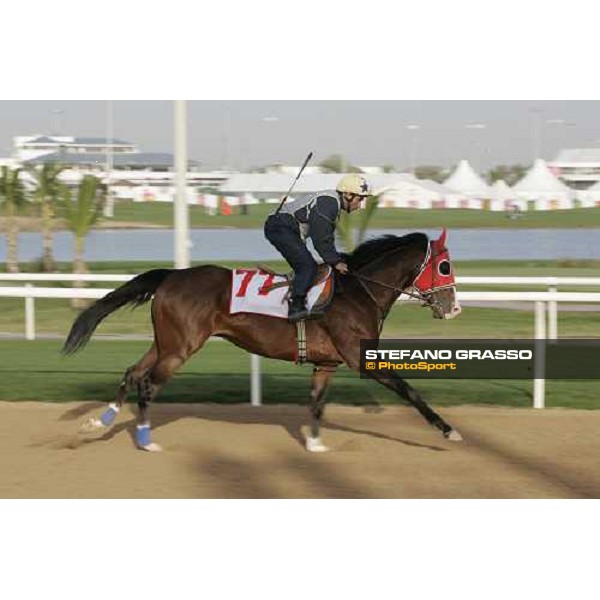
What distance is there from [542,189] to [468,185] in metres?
2.48

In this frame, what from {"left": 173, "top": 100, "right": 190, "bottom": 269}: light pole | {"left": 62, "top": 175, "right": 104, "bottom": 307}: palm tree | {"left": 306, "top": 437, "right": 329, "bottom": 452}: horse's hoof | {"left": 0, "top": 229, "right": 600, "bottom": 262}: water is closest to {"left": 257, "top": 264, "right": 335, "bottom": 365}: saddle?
{"left": 306, "top": 437, "right": 329, "bottom": 452}: horse's hoof

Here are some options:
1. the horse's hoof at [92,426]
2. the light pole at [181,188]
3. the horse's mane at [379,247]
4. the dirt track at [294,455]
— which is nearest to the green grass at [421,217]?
the light pole at [181,188]

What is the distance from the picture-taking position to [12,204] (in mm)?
19531

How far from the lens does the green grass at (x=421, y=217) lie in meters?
26.2

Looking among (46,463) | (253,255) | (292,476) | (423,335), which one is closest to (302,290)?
(292,476)

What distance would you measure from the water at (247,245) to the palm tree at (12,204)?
146 centimetres

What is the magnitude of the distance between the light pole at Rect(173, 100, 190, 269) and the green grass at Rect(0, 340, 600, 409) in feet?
3.81

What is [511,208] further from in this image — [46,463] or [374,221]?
[46,463]

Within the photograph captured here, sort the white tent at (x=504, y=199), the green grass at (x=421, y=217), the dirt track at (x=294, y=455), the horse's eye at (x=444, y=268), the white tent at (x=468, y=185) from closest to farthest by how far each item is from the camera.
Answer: the dirt track at (x=294, y=455)
the horse's eye at (x=444, y=268)
the green grass at (x=421, y=217)
the white tent at (x=468, y=185)
the white tent at (x=504, y=199)

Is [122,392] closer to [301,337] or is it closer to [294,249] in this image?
[301,337]

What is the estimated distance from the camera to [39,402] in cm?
872

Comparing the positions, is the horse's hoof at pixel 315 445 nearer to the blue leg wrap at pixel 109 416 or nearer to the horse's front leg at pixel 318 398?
the horse's front leg at pixel 318 398

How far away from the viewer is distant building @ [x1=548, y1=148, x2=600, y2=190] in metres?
27.6

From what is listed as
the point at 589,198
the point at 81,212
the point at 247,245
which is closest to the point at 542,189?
the point at 589,198
